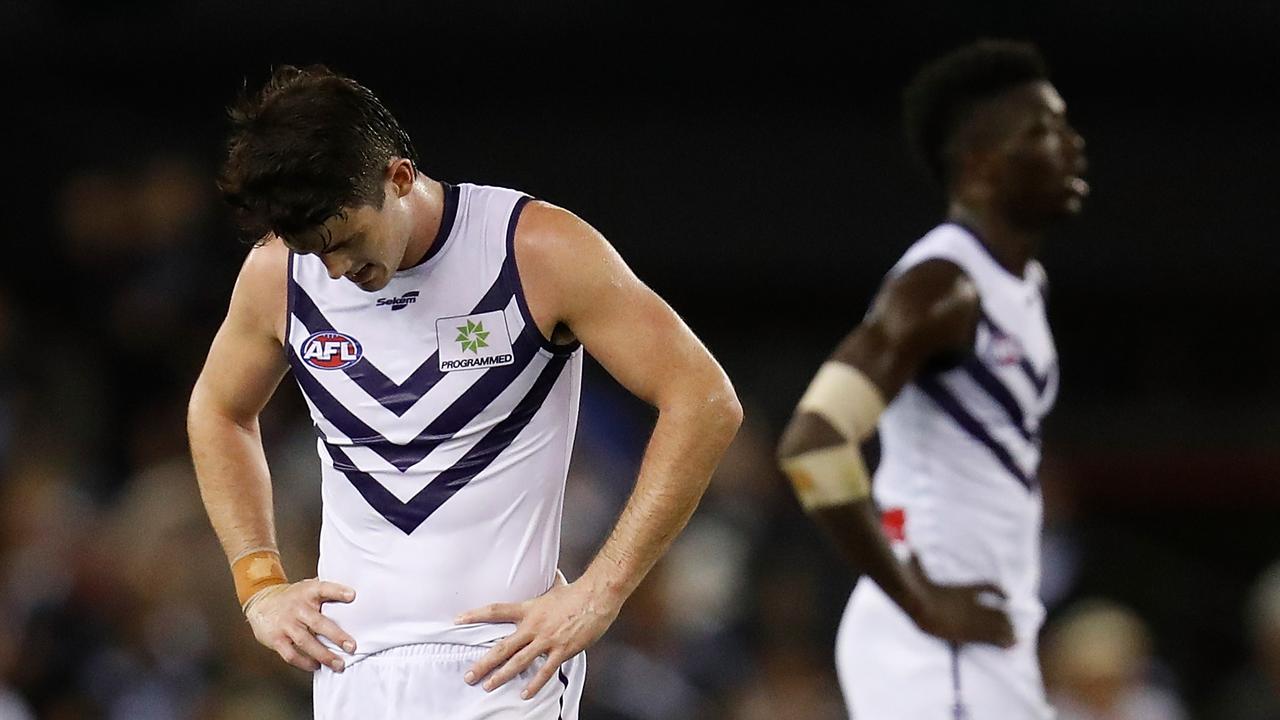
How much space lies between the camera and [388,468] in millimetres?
4160

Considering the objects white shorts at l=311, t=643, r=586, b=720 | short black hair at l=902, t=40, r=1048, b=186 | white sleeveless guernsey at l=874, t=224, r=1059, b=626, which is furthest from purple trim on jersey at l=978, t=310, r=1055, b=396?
white shorts at l=311, t=643, r=586, b=720

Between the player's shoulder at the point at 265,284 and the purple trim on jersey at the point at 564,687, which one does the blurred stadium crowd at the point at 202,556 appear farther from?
the player's shoulder at the point at 265,284

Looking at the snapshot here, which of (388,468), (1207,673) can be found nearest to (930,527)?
(388,468)

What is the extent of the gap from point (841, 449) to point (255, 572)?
1592mm

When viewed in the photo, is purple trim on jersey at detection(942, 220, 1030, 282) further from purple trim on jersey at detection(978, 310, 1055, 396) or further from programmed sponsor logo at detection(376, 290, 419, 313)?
programmed sponsor logo at detection(376, 290, 419, 313)

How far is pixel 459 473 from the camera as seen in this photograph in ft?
13.6

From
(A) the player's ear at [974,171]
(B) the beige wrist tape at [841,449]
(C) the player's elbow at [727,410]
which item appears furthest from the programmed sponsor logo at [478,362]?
(A) the player's ear at [974,171]

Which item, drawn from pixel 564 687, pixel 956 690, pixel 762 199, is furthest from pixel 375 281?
pixel 762 199

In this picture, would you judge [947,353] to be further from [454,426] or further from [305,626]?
[305,626]

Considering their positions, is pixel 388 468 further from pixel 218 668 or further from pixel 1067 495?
pixel 1067 495

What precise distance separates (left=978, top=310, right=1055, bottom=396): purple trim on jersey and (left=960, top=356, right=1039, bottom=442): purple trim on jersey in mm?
90

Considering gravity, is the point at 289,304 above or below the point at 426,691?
above

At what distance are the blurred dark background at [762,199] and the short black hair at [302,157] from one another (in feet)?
22.1

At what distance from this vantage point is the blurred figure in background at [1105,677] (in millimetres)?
8375
